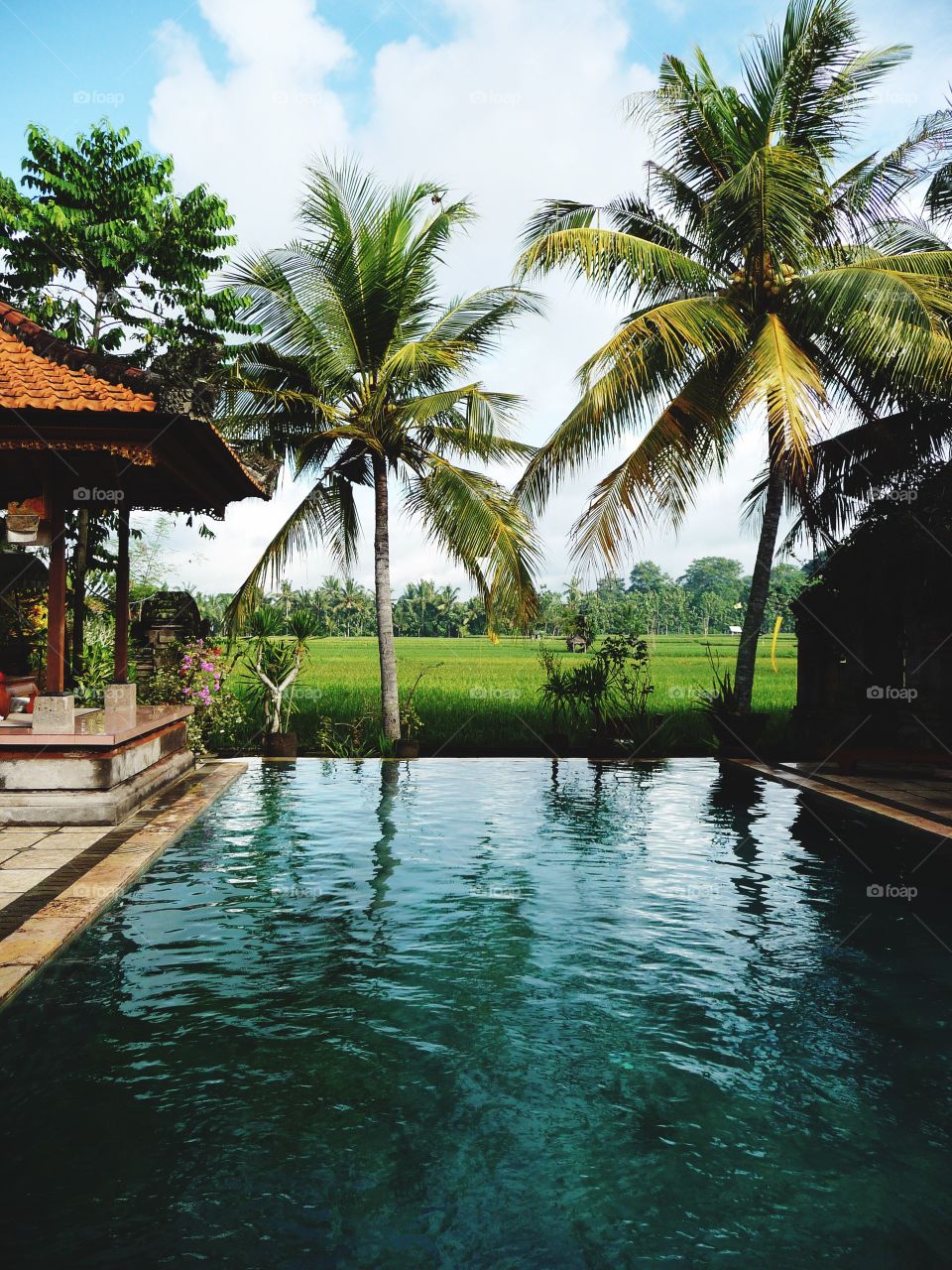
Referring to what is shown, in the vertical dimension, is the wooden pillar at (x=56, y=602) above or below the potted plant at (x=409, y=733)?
above

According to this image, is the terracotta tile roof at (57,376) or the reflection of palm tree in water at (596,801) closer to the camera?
the terracotta tile roof at (57,376)

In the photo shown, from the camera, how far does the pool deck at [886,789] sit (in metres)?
8.39

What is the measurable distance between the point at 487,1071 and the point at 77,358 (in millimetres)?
7239

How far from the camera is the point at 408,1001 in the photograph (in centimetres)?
432

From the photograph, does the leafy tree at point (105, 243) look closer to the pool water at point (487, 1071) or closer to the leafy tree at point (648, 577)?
the pool water at point (487, 1071)

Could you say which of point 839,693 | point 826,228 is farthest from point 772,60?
point 839,693

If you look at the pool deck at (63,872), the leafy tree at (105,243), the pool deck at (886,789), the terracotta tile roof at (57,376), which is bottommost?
the pool deck at (886,789)

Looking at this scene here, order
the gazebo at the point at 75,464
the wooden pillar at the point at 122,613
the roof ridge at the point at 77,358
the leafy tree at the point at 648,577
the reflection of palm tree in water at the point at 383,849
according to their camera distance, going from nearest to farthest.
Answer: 1. the reflection of palm tree in water at the point at 383,849
2. the gazebo at the point at 75,464
3. the roof ridge at the point at 77,358
4. the wooden pillar at the point at 122,613
5. the leafy tree at the point at 648,577

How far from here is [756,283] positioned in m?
12.5

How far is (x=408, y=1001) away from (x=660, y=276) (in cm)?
1057

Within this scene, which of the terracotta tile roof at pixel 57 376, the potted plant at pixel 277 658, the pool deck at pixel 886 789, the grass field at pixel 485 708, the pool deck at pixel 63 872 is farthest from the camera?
the grass field at pixel 485 708

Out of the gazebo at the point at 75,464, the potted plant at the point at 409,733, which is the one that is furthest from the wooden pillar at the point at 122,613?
the potted plant at the point at 409,733

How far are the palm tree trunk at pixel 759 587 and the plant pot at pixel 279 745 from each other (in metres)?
5.81

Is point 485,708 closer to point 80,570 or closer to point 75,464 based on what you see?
point 80,570
